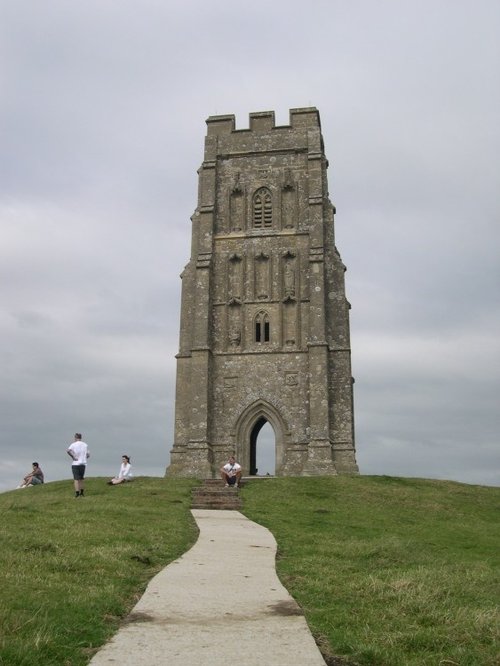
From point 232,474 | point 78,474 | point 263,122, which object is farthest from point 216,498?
point 263,122

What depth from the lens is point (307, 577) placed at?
9.57 m

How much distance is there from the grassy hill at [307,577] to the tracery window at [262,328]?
17.6m

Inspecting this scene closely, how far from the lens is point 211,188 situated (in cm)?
4144

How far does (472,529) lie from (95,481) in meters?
16.3

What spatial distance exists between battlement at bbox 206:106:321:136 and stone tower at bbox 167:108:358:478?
A: 7 cm

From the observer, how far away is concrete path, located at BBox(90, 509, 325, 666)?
5180mm

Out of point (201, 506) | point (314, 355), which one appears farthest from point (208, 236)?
point (201, 506)

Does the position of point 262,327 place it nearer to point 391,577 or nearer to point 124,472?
point 124,472

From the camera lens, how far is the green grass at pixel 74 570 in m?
5.55

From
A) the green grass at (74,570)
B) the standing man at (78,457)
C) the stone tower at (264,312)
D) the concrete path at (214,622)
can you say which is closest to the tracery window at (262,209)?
the stone tower at (264,312)

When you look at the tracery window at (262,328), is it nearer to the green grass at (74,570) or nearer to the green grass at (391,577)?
the green grass at (391,577)

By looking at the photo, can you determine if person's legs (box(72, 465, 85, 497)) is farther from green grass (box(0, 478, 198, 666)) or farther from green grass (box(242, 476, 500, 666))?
green grass (box(242, 476, 500, 666))

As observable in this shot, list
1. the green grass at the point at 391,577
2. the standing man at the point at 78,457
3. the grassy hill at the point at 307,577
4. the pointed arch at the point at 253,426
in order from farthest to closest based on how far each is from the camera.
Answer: the pointed arch at the point at 253,426
the standing man at the point at 78,457
the green grass at the point at 391,577
the grassy hill at the point at 307,577

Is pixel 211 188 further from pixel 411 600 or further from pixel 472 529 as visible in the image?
pixel 411 600
